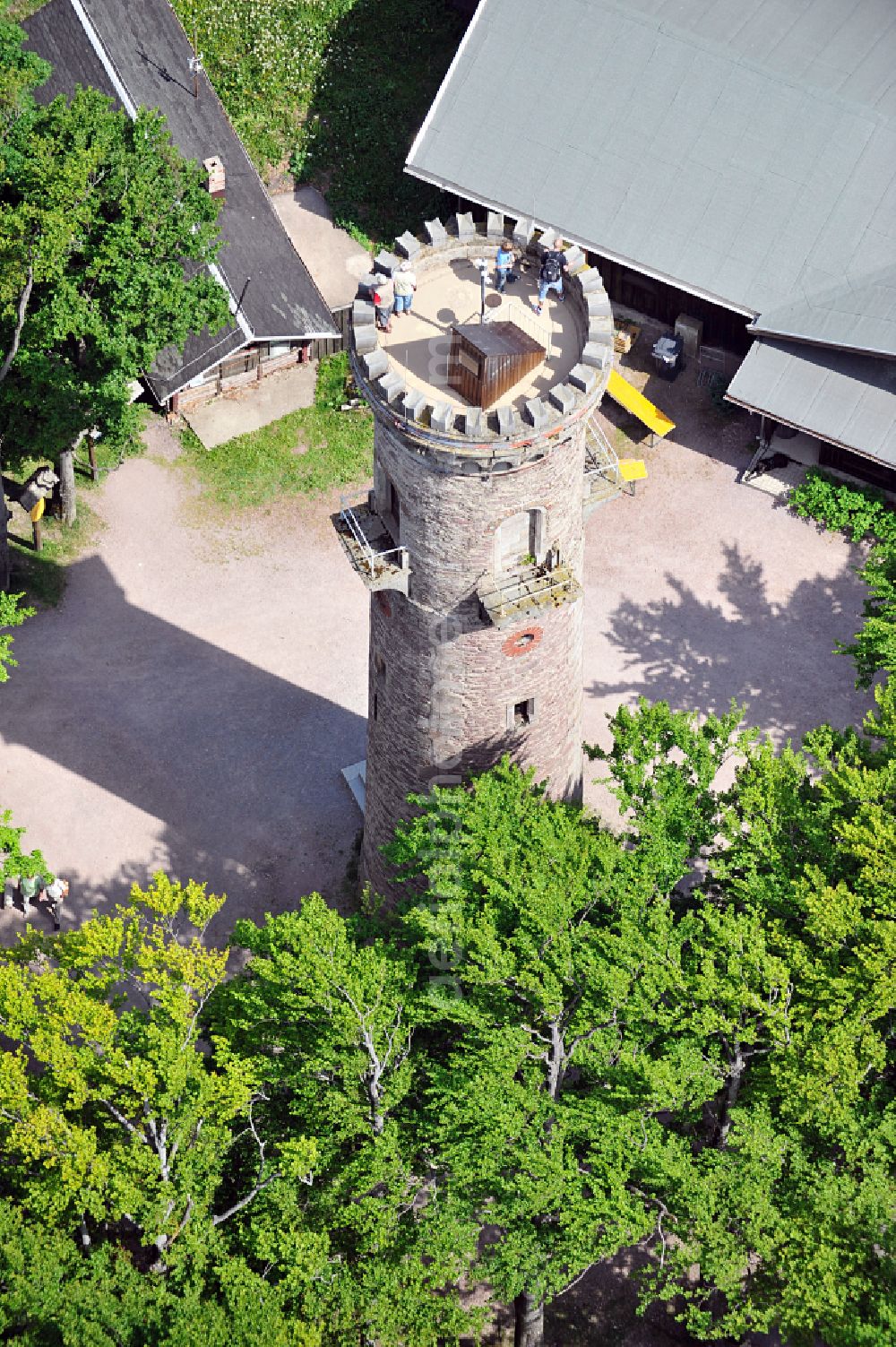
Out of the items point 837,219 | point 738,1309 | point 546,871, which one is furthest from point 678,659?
point 738,1309

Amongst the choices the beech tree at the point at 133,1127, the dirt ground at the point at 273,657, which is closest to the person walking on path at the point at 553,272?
the beech tree at the point at 133,1127

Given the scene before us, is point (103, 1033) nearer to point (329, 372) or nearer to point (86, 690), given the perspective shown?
point (86, 690)

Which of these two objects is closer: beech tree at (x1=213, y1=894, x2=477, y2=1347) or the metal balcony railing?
the metal balcony railing

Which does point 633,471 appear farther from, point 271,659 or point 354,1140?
point 354,1140

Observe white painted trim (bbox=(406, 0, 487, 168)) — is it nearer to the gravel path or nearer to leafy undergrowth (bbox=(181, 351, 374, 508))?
leafy undergrowth (bbox=(181, 351, 374, 508))

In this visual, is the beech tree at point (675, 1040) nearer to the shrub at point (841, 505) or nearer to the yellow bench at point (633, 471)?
the shrub at point (841, 505)

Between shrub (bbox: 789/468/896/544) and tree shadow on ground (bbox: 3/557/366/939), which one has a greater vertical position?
shrub (bbox: 789/468/896/544)

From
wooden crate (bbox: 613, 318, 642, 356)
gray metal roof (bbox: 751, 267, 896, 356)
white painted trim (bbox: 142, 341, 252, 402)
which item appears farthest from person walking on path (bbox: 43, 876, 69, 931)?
gray metal roof (bbox: 751, 267, 896, 356)
